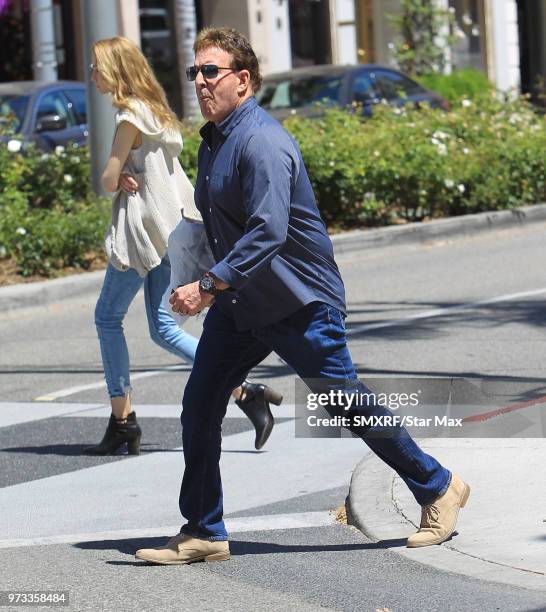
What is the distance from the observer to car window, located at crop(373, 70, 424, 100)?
20219mm

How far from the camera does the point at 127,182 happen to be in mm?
6863

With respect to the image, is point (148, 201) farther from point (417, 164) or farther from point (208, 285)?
point (417, 164)

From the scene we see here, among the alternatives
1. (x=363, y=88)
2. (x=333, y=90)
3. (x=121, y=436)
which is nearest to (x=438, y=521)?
(x=121, y=436)

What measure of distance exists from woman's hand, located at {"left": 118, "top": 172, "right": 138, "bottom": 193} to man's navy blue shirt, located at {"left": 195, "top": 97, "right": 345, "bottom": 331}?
1764 millimetres

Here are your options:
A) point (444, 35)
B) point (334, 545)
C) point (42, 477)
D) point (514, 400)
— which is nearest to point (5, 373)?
point (42, 477)

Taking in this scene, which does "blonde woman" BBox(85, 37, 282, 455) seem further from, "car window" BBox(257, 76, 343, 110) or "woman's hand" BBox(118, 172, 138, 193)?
"car window" BBox(257, 76, 343, 110)

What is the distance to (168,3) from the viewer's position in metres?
27.8

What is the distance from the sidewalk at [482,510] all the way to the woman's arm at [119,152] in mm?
1685

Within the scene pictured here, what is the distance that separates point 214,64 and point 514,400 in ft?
10.5

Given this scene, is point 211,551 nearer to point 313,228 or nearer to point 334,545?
point 334,545

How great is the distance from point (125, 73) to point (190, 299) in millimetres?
2200

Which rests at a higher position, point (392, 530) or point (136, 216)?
point (136, 216)

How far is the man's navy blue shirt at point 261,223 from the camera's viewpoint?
4820mm

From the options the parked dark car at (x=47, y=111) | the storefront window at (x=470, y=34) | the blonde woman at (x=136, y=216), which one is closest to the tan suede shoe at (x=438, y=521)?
the blonde woman at (x=136, y=216)
